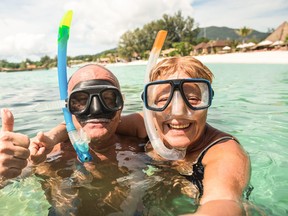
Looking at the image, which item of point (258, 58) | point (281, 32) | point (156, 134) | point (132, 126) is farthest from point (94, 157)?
point (281, 32)

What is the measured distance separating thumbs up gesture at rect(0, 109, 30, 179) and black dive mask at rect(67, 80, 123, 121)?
76cm

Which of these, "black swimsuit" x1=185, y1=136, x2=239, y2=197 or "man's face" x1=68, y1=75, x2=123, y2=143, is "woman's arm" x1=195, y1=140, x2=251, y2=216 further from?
"man's face" x1=68, y1=75, x2=123, y2=143

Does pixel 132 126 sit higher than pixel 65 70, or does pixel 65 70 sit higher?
pixel 65 70

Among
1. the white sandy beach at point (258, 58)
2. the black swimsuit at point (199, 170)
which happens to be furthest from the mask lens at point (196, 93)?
the white sandy beach at point (258, 58)

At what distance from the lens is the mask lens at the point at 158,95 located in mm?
2243

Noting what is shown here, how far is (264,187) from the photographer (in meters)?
2.82

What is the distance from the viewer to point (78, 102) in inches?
96.9

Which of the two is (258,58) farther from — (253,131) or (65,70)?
(65,70)

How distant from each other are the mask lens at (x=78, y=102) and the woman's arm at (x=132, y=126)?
27.6 inches

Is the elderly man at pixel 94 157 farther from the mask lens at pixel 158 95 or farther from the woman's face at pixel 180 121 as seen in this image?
the woman's face at pixel 180 121

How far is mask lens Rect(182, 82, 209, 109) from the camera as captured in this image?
217cm

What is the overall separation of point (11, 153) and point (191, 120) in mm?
1240

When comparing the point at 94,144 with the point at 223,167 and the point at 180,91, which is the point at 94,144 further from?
the point at 223,167

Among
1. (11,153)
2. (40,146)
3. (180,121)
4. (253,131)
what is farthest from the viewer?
(253,131)
